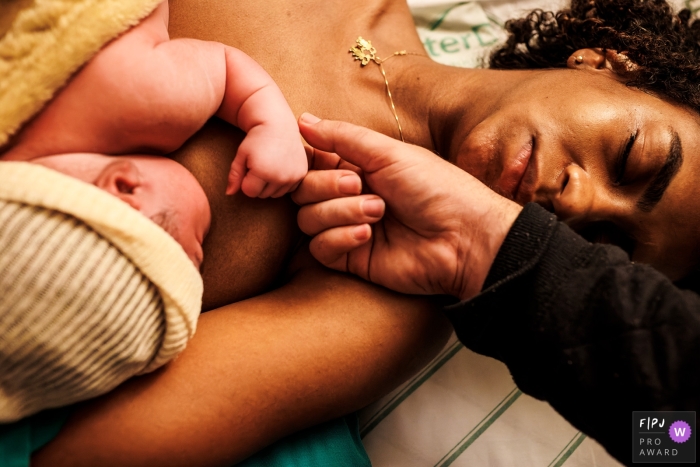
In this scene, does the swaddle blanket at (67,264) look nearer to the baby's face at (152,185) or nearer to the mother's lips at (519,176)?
the baby's face at (152,185)

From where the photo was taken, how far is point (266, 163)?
2.71ft

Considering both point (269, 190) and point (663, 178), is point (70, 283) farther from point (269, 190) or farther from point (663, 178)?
point (663, 178)

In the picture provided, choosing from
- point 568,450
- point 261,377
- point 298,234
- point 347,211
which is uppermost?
point 347,211

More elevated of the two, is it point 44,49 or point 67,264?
point 44,49

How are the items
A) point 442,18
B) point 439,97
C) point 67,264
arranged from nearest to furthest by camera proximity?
point 67,264, point 439,97, point 442,18

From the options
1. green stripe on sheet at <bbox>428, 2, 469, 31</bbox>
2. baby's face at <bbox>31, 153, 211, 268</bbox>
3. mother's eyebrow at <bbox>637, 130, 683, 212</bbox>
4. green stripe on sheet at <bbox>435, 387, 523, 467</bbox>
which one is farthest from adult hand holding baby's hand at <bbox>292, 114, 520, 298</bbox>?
green stripe on sheet at <bbox>428, 2, 469, 31</bbox>

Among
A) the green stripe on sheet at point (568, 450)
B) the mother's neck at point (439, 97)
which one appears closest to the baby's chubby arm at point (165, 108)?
the mother's neck at point (439, 97)

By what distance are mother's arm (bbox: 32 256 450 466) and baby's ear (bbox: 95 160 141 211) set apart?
0.29m

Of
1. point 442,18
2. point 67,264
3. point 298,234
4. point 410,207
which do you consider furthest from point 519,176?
point 442,18

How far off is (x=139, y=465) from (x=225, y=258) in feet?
1.24

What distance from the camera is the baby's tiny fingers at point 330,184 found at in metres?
0.89

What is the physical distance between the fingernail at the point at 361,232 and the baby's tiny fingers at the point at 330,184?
6cm

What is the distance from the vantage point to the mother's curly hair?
109 cm

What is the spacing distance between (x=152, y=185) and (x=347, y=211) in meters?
0.33
